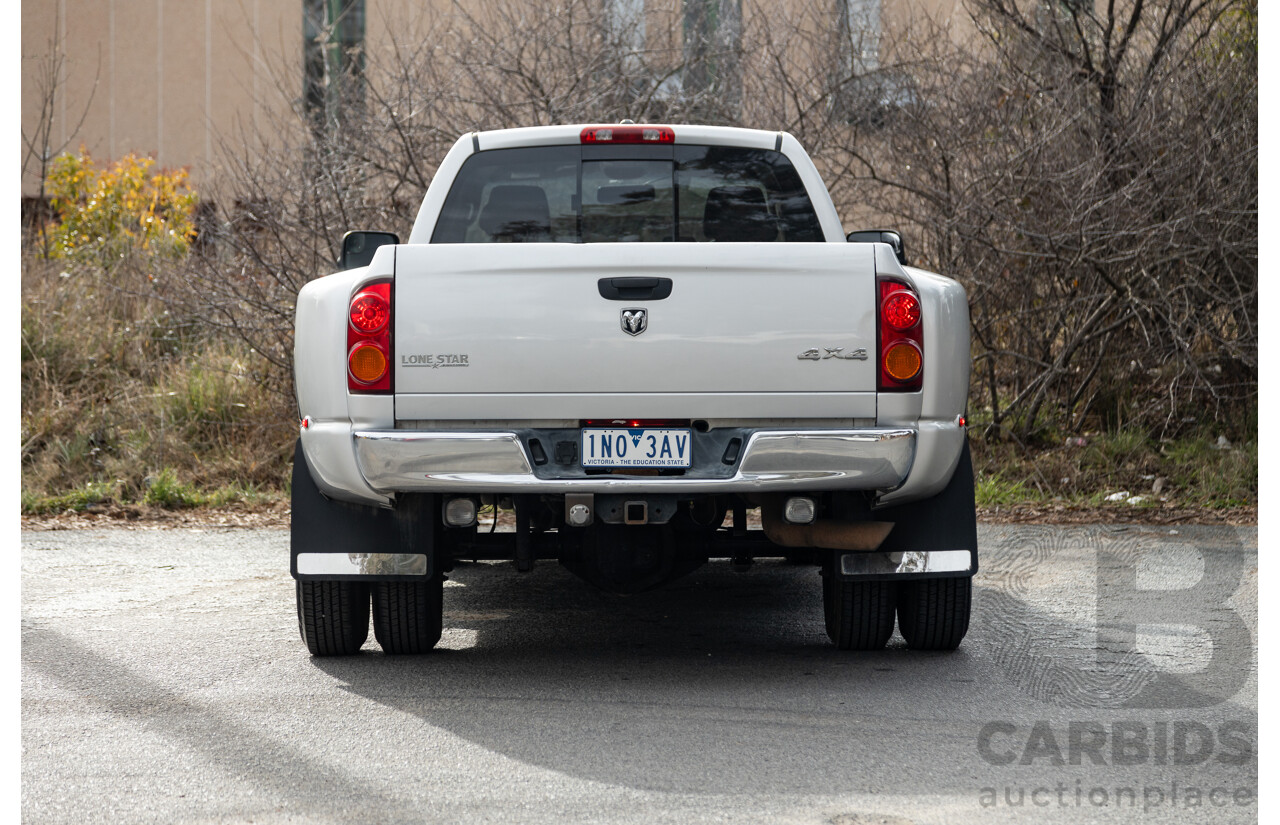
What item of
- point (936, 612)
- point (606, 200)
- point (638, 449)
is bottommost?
point (936, 612)

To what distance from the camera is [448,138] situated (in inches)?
441

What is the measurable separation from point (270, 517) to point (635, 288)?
18.7ft

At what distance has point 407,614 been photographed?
217 inches

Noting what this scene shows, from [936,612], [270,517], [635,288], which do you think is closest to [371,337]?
[635,288]

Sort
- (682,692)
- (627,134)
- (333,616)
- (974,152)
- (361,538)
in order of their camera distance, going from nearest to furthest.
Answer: (682,692), (361,538), (333,616), (627,134), (974,152)

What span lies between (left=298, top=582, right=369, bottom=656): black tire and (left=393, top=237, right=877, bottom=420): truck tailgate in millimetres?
1035

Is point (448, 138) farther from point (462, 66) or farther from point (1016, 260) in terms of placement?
point (1016, 260)

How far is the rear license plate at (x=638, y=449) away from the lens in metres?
4.83

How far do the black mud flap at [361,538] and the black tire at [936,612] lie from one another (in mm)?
1945

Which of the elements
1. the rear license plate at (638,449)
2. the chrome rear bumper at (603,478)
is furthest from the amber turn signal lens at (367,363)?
the rear license plate at (638,449)

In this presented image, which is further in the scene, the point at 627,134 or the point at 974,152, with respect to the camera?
the point at 974,152

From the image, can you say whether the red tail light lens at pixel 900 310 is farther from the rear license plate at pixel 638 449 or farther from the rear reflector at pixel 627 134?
the rear reflector at pixel 627 134

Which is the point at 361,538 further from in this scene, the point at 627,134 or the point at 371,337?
the point at 627,134

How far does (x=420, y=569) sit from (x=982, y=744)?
211 cm
